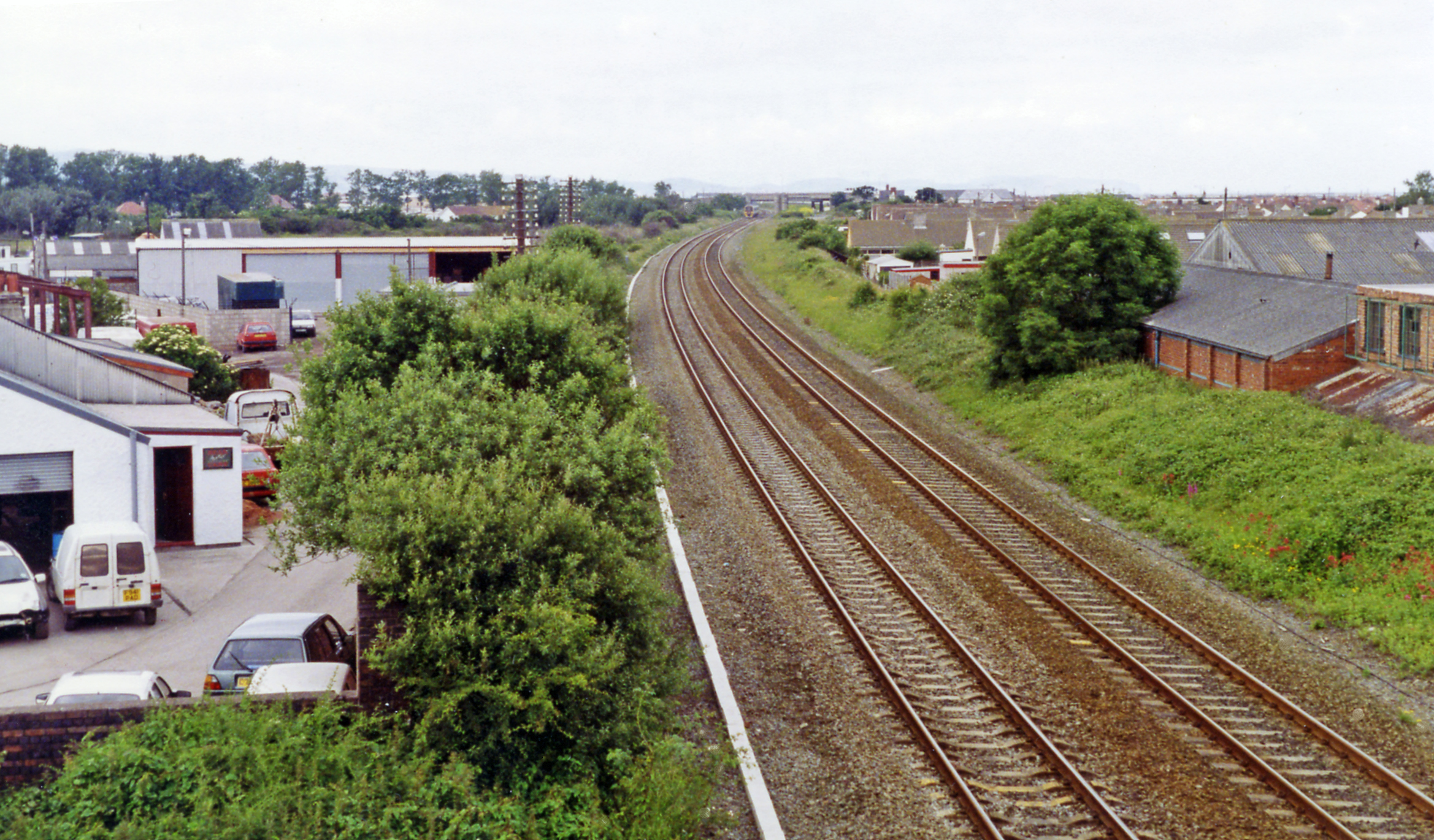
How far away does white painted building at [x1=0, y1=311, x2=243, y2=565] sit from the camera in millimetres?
18703

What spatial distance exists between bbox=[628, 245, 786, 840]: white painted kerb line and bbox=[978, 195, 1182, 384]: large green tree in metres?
14.2

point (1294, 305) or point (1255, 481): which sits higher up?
point (1294, 305)

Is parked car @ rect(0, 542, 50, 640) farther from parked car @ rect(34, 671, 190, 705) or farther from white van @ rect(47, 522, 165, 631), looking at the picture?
parked car @ rect(34, 671, 190, 705)

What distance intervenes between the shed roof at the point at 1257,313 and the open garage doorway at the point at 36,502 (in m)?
21.7

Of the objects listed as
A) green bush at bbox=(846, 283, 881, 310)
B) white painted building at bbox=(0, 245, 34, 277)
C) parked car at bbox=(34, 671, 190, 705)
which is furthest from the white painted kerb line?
white painted building at bbox=(0, 245, 34, 277)

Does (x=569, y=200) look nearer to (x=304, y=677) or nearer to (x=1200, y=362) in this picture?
(x=1200, y=362)

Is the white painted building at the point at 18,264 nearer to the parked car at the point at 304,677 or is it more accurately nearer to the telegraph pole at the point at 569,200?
the telegraph pole at the point at 569,200

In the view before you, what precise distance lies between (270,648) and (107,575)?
471 centimetres

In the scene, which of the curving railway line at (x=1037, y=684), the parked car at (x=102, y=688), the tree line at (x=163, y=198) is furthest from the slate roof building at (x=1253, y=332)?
the tree line at (x=163, y=198)

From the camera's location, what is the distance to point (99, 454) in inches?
752

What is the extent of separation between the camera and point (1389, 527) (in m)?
16.2

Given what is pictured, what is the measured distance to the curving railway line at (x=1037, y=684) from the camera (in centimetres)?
1005

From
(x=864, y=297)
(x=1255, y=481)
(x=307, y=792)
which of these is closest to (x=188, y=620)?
(x=307, y=792)

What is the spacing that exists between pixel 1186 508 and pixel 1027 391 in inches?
388
